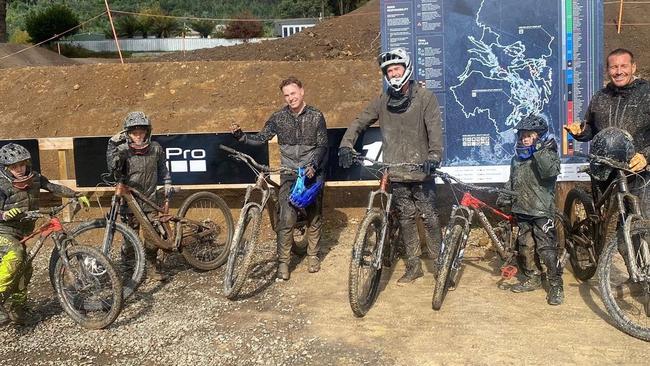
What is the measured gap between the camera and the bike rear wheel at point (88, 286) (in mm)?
5074

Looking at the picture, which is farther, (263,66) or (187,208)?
(263,66)

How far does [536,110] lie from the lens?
21.7 ft

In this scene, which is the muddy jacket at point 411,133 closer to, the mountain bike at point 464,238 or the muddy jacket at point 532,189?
the mountain bike at point 464,238

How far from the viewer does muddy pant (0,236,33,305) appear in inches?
203

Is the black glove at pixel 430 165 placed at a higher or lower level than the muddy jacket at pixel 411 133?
lower

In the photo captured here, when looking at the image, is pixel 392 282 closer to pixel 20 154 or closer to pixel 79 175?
pixel 20 154

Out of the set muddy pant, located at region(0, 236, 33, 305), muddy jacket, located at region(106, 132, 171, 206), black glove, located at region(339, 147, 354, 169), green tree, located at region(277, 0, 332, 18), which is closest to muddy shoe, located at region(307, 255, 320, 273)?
black glove, located at region(339, 147, 354, 169)

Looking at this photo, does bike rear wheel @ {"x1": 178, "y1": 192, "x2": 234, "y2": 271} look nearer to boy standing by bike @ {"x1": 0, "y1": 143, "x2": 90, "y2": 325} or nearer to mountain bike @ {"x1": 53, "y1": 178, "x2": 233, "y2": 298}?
mountain bike @ {"x1": 53, "y1": 178, "x2": 233, "y2": 298}

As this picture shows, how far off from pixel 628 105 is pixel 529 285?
69.0 inches

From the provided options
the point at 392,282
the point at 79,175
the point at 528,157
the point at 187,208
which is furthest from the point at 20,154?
the point at 528,157

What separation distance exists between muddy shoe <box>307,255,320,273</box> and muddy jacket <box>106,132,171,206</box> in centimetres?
167

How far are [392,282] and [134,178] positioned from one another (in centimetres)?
274

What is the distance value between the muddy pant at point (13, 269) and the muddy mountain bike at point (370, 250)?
278 centimetres

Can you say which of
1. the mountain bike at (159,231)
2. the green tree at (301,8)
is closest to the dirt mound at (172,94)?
the mountain bike at (159,231)
